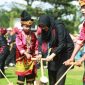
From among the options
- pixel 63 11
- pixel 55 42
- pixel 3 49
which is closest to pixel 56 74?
pixel 55 42

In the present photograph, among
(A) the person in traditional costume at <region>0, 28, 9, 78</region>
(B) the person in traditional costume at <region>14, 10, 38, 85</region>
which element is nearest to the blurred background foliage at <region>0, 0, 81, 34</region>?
Answer: (A) the person in traditional costume at <region>0, 28, 9, 78</region>

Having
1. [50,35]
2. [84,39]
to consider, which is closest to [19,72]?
[50,35]

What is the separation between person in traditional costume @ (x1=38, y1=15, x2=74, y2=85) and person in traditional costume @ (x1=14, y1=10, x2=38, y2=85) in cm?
74

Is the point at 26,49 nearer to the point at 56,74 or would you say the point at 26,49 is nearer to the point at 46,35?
the point at 56,74

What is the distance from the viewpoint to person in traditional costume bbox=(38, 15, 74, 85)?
984cm

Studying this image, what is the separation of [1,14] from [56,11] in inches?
576

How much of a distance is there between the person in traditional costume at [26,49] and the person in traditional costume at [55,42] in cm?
74

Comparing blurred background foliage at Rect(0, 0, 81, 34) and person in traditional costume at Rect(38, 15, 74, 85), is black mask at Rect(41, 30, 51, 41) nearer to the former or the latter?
person in traditional costume at Rect(38, 15, 74, 85)

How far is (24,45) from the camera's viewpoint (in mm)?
11023

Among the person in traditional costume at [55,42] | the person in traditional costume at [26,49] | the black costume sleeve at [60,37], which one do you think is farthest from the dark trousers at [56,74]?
the person in traditional costume at [26,49]

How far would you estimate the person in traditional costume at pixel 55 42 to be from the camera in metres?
9.84

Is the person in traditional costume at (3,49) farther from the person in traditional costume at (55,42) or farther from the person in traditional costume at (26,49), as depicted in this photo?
the person in traditional costume at (55,42)

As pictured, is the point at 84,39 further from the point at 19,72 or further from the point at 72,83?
the point at 72,83

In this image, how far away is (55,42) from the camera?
1011 cm
